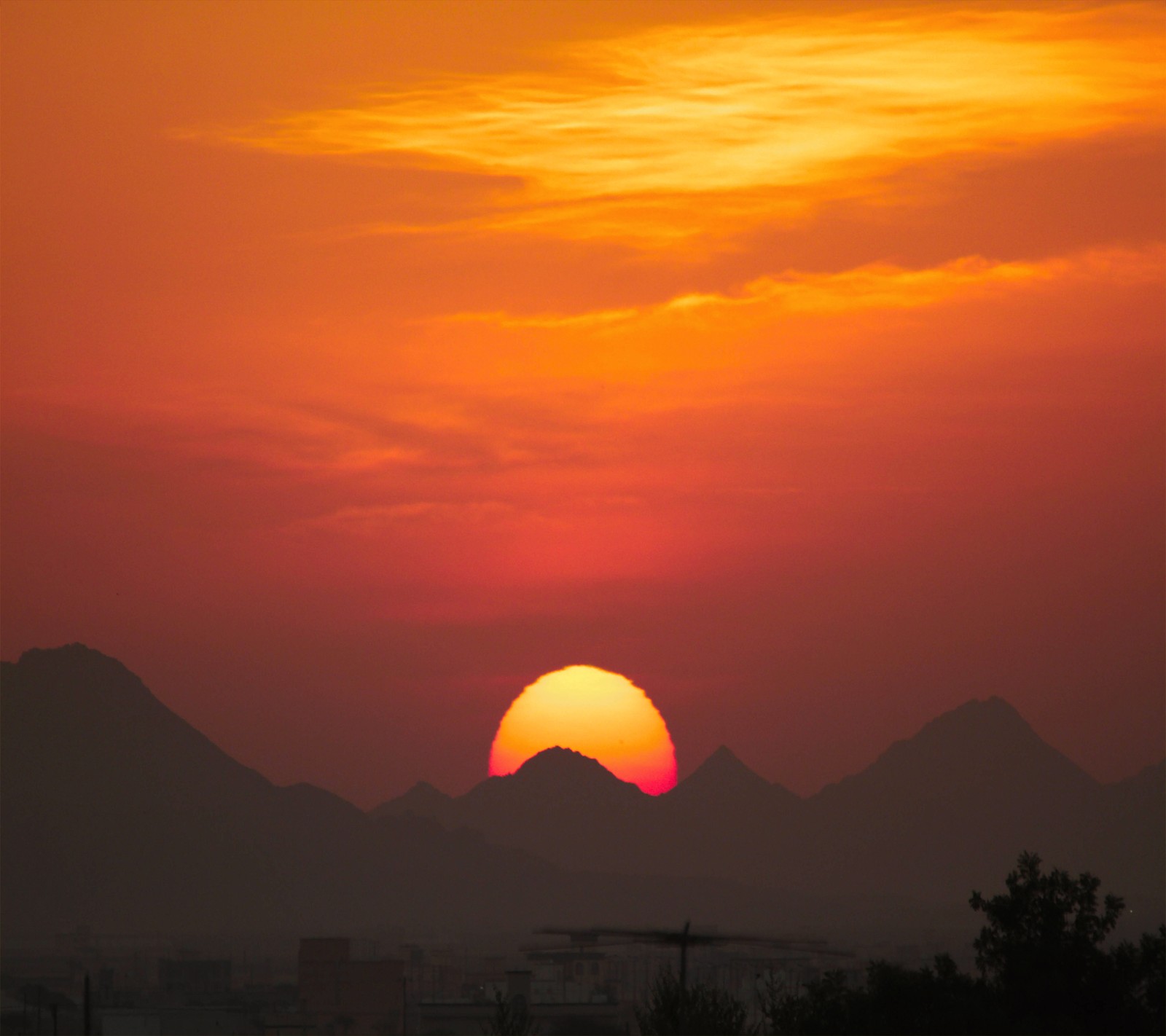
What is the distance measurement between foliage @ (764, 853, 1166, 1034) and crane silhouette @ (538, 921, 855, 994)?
4.51 m

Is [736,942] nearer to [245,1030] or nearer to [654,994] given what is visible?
[654,994]

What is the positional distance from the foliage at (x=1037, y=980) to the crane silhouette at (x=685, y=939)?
14.8 ft

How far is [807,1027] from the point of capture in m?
33.0

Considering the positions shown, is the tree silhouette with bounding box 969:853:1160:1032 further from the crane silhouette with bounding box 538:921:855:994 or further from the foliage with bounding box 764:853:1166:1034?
the crane silhouette with bounding box 538:921:855:994

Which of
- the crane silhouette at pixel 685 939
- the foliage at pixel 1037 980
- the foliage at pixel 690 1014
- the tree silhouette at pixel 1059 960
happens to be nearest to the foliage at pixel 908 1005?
the foliage at pixel 1037 980

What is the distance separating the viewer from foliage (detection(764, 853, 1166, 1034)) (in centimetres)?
2959

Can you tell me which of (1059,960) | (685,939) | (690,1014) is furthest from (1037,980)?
(685,939)

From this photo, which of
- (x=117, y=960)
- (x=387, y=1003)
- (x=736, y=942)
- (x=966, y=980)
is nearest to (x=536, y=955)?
(x=736, y=942)

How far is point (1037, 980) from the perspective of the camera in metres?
30.2

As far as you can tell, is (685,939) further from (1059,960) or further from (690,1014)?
Result: (690,1014)

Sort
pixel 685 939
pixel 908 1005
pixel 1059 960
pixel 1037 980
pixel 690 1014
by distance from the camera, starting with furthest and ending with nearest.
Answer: pixel 690 1014 < pixel 908 1005 < pixel 1059 960 < pixel 1037 980 < pixel 685 939

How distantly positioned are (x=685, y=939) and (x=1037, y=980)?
25.8ft

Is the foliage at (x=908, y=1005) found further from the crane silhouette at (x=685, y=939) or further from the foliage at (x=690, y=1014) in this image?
Answer: the crane silhouette at (x=685, y=939)

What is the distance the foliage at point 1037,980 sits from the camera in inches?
1165
